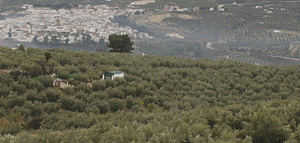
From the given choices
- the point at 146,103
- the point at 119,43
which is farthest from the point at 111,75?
the point at 119,43

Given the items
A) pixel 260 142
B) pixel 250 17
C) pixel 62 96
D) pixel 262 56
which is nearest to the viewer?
pixel 260 142

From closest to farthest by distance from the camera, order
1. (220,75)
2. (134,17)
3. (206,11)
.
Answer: (220,75) < (206,11) < (134,17)

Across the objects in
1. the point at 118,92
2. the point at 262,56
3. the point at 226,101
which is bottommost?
the point at 262,56

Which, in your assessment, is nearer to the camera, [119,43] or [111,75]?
[111,75]

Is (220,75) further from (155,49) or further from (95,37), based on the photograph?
(95,37)

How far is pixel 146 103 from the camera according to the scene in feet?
38.9

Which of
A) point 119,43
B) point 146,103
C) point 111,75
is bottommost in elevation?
point 146,103

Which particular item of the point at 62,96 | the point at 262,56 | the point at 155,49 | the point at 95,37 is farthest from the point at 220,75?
the point at 95,37

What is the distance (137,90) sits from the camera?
41.8 feet

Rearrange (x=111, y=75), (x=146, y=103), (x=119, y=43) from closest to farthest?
(x=146, y=103)
(x=111, y=75)
(x=119, y=43)

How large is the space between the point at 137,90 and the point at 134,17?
3873 inches

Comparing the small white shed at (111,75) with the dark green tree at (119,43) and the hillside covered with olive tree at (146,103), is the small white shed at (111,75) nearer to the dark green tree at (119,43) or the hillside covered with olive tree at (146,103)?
the hillside covered with olive tree at (146,103)

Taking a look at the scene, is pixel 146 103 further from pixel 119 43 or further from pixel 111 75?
pixel 119 43

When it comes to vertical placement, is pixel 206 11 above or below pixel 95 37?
above
